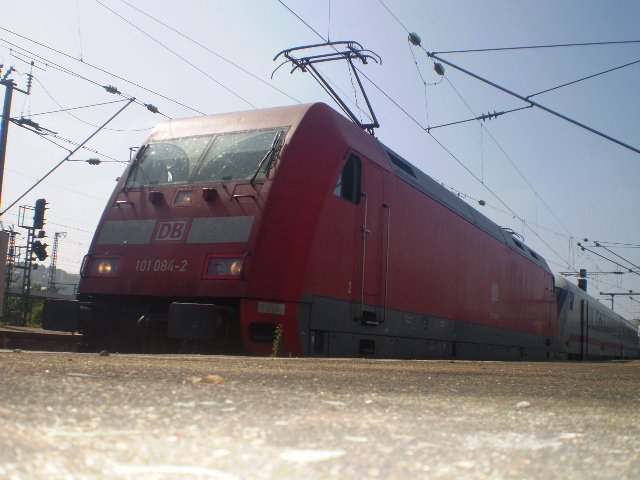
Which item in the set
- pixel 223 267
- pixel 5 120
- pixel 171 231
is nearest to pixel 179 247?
pixel 171 231

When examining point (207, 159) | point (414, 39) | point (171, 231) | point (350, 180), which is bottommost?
point (171, 231)

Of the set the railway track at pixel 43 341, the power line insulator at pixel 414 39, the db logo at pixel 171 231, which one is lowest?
the railway track at pixel 43 341

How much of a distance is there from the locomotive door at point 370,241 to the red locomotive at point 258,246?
0.07 feet

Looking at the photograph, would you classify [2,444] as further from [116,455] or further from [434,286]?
[434,286]

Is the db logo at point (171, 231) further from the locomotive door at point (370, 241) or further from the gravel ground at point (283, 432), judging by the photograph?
the gravel ground at point (283, 432)

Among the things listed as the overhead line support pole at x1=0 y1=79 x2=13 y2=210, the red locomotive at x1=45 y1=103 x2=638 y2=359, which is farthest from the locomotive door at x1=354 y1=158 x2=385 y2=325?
the overhead line support pole at x1=0 y1=79 x2=13 y2=210

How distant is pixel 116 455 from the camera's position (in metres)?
1.08

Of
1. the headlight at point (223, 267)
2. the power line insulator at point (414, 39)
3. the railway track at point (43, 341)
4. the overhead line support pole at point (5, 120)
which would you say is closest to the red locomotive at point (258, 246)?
the headlight at point (223, 267)

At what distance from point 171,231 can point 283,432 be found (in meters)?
5.70

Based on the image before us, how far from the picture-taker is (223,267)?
20.6 ft

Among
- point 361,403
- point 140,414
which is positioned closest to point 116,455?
point 140,414

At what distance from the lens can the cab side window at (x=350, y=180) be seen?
276 inches

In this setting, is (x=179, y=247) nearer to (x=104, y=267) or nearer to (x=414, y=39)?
(x=104, y=267)

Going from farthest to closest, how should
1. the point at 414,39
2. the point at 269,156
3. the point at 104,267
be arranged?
the point at 414,39
the point at 104,267
the point at 269,156
